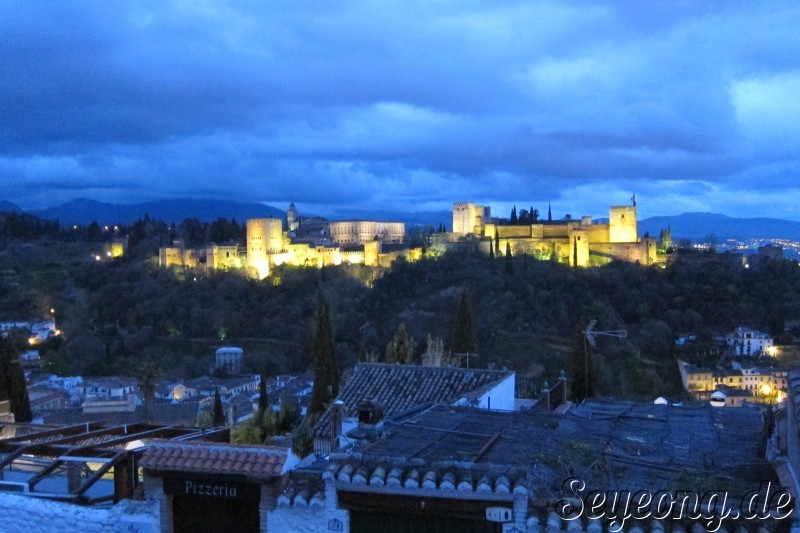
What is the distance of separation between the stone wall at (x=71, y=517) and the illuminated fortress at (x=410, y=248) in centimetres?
4385

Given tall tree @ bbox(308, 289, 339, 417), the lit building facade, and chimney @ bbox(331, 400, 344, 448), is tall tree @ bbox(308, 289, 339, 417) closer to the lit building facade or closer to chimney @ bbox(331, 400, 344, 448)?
chimney @ bbox(331, 400, 344, 448)

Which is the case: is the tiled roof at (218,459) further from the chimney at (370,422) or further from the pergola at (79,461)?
the chimney at (370,422)

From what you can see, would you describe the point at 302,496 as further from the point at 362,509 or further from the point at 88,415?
the point at 88,415

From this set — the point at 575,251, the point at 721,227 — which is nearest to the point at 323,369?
the point at 575,251

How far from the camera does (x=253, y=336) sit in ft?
164

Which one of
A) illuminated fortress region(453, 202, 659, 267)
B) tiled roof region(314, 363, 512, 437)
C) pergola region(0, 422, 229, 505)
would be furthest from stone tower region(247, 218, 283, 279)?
pergola region(0, 422, 229, 505)

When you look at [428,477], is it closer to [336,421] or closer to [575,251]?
[336,421]

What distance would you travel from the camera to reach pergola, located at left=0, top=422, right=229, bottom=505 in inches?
222

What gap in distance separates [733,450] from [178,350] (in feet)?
152

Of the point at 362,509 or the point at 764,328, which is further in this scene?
the point at 764,328

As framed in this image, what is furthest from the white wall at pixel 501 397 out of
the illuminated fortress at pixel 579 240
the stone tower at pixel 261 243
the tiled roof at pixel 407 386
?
Answer: the stone tower at pixel 261 243

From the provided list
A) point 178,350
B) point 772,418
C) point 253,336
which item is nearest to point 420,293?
point 253,336

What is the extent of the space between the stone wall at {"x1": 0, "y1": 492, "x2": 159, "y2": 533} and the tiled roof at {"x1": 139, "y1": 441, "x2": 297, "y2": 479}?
40 centimetres

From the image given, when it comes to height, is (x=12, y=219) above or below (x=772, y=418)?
above
